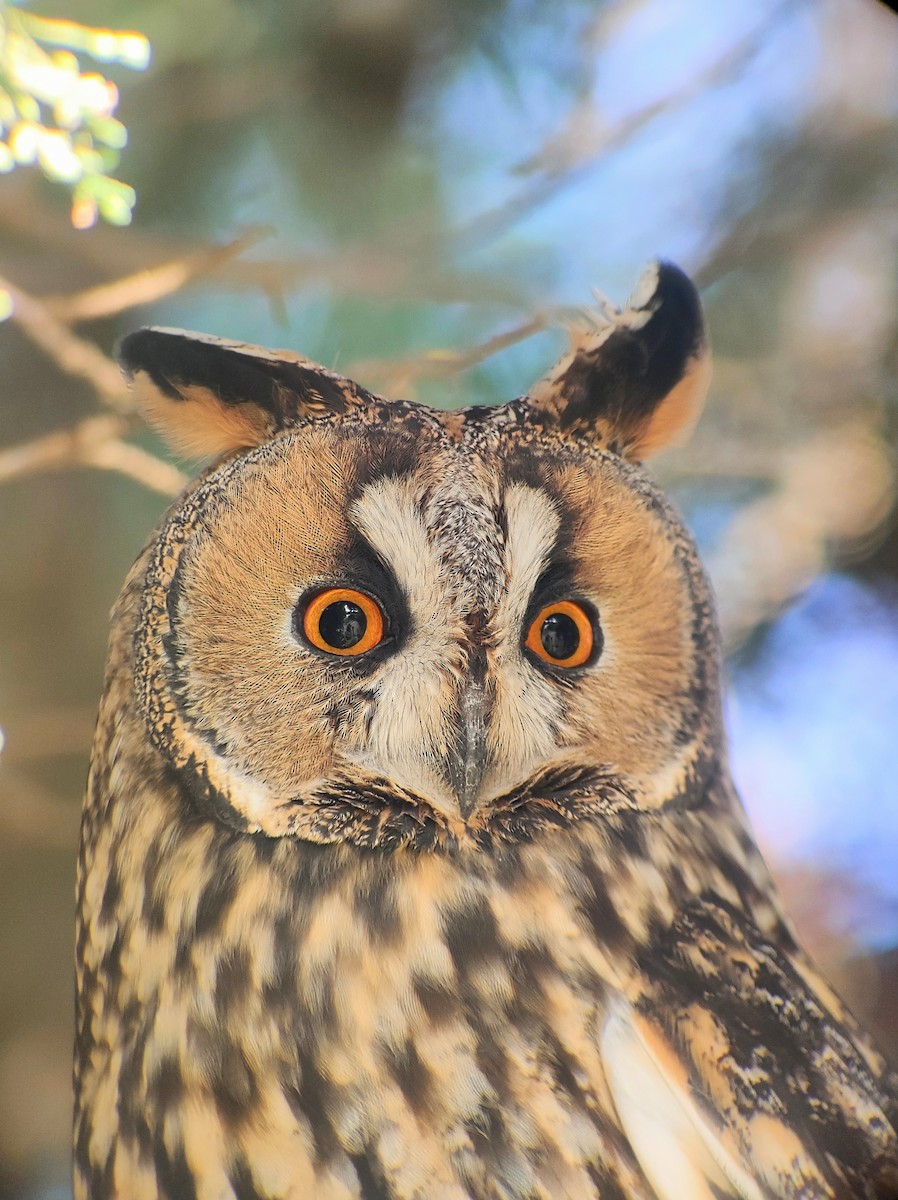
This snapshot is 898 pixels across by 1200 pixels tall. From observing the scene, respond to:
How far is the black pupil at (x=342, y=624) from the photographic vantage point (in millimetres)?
917

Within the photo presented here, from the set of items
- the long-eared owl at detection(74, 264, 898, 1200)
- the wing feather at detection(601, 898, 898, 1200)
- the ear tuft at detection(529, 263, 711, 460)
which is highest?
the ear tuft at detection(529, 263, 711, 460)

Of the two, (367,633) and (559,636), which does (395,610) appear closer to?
(367,633)

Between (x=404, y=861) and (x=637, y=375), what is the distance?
21.9 inches

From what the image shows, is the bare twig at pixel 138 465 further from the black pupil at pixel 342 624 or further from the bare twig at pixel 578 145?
the bare twig at pixel 578 145

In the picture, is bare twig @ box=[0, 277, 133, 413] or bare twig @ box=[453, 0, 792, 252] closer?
bare twig @ box=[0, 277, 133, 413]

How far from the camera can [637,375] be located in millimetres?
1048

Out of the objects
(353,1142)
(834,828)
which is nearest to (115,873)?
(353,1142)

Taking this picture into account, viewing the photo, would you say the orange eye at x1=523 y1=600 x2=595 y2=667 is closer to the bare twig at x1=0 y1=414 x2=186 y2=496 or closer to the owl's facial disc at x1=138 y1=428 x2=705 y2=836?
the owl's facial disc at x1=138 y1=428 x2=705 y2=836

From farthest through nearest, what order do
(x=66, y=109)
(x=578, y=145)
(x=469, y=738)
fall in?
(x=578, y=145) < (x=66, y=109) < (x=469, y=738)

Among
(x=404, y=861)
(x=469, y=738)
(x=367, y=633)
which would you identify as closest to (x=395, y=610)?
(x=367, y=633)

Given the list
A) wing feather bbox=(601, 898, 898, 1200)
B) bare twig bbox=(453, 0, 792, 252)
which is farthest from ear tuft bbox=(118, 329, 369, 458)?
wing feather bbox=(601, 898, 898, 1200)

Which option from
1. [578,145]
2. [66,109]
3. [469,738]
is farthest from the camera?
[578,145]

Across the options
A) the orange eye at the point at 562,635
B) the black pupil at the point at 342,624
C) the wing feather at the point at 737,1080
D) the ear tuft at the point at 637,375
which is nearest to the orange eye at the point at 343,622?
the black pupil at the point at 342,624

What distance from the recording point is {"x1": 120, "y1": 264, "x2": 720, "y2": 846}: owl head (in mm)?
906
